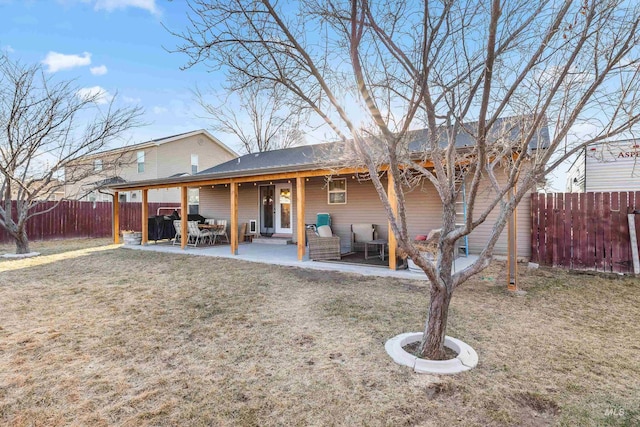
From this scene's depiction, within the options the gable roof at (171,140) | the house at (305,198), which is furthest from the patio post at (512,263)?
the gable roof at (171,140)

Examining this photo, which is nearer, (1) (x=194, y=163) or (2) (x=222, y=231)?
(2) (x=222, y=231)

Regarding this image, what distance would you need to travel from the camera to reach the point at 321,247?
7.78m

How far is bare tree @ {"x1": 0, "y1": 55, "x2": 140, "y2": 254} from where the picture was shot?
9172mm

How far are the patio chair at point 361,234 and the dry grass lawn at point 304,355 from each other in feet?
12.2

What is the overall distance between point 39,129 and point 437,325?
11.9 meters

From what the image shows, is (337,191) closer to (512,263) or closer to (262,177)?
(262,177)

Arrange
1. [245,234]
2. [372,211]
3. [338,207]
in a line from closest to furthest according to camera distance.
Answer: [372,211]
[338,207]
[245,234]

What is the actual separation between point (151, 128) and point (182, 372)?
11.5 metres

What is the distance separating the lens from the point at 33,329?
12.2 ft

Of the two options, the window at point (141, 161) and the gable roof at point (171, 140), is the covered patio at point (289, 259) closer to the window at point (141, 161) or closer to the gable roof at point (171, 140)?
the gable roof at point (171, 140)

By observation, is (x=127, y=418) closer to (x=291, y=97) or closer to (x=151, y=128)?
(x=291, y=97)

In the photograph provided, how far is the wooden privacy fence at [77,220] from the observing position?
13288 mm

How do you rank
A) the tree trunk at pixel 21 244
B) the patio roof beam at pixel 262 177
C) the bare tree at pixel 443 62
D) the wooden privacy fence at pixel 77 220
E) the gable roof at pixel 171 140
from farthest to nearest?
the gable roof at pixel 171 140
the wooden privacy fence at pixel 77 220
the tree trunk at pixel 21 244
the patio roof beam at pixel 262 177
the bare tree at pixel 443 62

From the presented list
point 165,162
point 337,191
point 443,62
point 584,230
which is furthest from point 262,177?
point 165,162
